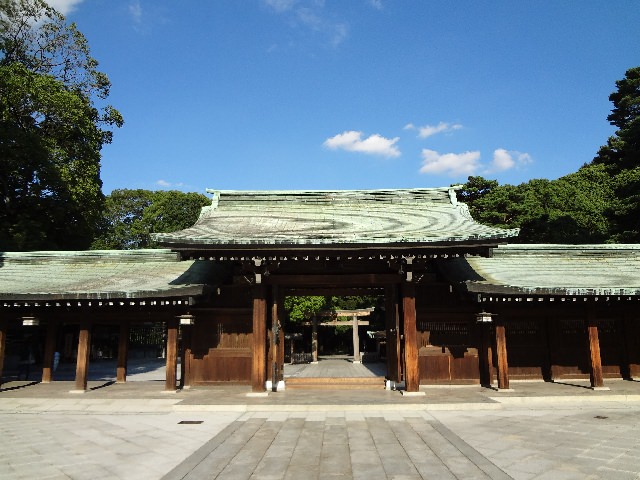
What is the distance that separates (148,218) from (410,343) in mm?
41015

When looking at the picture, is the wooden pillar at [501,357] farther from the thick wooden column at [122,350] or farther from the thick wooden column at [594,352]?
the thick wooden column at [122,350]

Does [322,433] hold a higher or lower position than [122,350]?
lower

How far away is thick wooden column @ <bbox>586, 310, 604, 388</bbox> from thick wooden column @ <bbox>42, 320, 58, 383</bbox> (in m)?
18.8

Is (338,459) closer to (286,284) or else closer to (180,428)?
(180,428)

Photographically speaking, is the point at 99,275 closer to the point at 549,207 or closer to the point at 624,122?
the point at 549,207

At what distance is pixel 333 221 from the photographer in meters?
15.1

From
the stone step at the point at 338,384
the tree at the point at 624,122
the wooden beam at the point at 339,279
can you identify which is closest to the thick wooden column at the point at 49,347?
the wooden beam at the point at 339,279

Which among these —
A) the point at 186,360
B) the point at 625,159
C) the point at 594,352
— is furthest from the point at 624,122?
the point at 186,360

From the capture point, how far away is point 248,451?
7.83 meters

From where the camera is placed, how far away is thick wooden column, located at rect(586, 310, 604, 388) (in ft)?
43.1

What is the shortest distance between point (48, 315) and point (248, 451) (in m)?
11.5

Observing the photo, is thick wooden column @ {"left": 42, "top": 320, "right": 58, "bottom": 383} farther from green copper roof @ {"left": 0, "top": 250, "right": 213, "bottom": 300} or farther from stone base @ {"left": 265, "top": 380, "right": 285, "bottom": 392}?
stone base @ {"left": 265, "top": 380, "right": 285, "bottom": 392}

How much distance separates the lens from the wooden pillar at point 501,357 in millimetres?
13023

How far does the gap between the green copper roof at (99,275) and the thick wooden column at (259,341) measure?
182 cm
